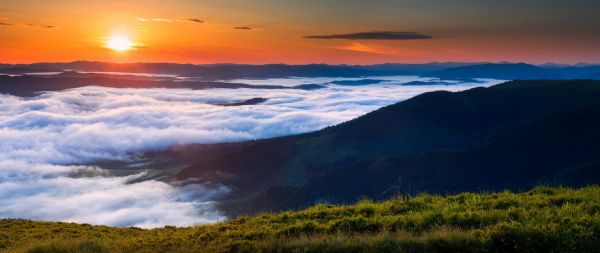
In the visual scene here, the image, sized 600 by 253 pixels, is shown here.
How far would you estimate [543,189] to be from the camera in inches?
862

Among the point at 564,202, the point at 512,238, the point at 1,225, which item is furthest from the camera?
the point at 1,225

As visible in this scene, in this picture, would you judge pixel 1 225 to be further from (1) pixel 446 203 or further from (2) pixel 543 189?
(2) pixel 543 189

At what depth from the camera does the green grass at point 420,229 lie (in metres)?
14.1

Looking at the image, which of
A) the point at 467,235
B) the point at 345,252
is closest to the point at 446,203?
the point at 467,235

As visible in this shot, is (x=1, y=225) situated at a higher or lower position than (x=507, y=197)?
lower

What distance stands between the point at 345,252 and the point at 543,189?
12126mm

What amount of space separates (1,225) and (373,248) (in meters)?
44.6

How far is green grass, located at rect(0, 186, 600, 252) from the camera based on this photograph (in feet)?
46.2

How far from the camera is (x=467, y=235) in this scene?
14.4m

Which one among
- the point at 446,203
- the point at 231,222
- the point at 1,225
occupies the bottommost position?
the point at 1,225

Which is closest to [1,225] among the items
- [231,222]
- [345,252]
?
[231,222]

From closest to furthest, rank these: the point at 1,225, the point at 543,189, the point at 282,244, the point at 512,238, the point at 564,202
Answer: the point at 512,238
the point at 282,244
the point at 564,202
the point at 543,189
the point at 1,225

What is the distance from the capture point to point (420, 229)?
16688 millimetres

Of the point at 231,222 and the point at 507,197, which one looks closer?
the point at 507,197
